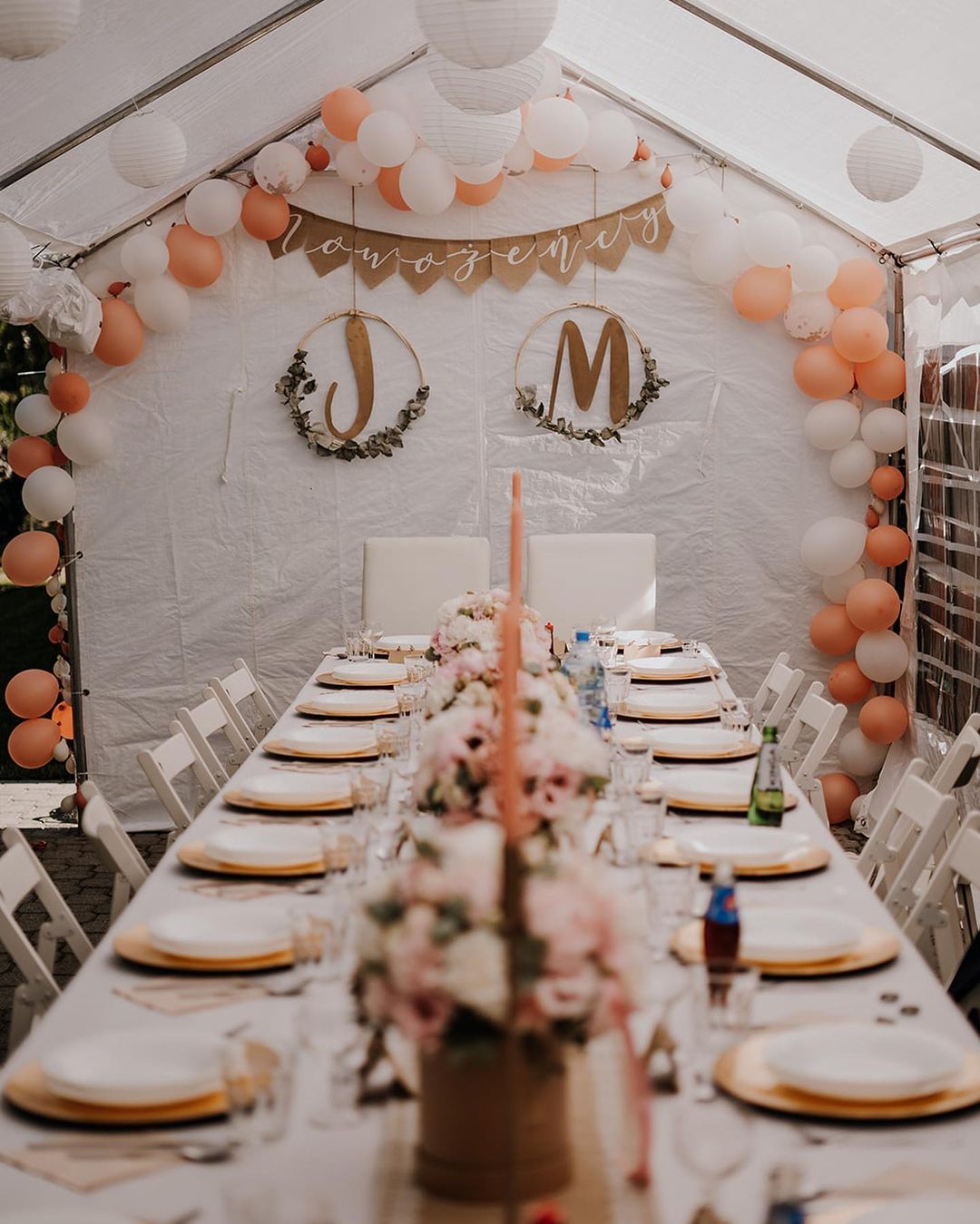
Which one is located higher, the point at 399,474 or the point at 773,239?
the point at 773,239

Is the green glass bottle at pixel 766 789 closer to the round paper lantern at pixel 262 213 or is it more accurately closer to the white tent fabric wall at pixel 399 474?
the white tent fabric wall at pixel 399 474

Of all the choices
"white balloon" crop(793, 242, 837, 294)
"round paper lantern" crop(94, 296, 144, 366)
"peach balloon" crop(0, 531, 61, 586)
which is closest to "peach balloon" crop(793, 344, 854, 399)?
"white balloon" crop(793, 242, 837, 294)

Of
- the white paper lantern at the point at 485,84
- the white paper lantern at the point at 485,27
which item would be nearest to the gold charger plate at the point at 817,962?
the white paper lantern at the point at 485,27

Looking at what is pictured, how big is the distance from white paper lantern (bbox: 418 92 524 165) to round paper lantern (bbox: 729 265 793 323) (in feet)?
3.60

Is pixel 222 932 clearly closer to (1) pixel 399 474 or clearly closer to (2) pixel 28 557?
(2) pixel 28 557

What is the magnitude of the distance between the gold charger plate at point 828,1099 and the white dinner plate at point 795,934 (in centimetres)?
35

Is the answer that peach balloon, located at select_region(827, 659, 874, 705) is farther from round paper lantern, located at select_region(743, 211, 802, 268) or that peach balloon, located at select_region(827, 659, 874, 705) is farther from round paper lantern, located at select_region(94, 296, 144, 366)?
round paper lantern, located at select_region(94, 296, 144, 366)

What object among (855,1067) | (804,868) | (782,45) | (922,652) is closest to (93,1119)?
(855,1067)

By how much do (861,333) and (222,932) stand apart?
438 cm

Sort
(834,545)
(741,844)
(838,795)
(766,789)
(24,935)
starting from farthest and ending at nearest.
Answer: (838,795) < (834,545) < (766,789) < (741,844) < (24,935)

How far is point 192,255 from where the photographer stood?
19.3 feet

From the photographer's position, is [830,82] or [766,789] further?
[830,82]

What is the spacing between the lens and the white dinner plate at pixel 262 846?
2.53 meters

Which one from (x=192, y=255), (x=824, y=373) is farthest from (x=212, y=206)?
(x=824, y=373)
